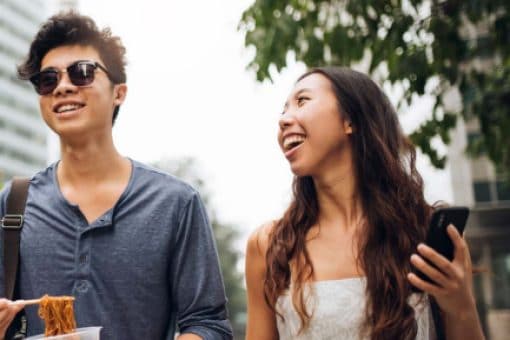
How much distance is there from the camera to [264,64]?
479cm

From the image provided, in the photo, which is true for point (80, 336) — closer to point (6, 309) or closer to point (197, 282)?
point (6, 309)

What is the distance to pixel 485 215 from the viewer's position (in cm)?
3303

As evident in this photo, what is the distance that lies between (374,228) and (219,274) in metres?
0.78

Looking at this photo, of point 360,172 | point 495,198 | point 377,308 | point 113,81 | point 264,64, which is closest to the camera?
point 377,308

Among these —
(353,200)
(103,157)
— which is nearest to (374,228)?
(353,200)

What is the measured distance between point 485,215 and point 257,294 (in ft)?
104

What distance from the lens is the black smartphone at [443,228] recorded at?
2.59m

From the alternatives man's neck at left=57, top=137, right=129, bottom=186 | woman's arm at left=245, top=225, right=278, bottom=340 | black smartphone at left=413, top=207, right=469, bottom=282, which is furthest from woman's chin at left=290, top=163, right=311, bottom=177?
man's neck at left=57, top=137, right=129, bottom=186

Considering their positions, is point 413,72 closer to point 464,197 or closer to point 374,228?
point 374,228

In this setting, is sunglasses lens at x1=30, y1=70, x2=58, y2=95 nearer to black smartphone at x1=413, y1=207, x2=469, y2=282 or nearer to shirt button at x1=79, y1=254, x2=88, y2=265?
shirt button at x1=79, y1=254, x2=88, y2=265

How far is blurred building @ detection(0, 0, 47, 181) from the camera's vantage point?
94.9 metres

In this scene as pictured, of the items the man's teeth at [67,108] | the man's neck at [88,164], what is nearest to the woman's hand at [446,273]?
the man's neck at [88,164]

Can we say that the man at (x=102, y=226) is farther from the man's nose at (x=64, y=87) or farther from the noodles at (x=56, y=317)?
the noodles at (x=56, y=317)

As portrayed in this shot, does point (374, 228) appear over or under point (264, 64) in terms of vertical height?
under
